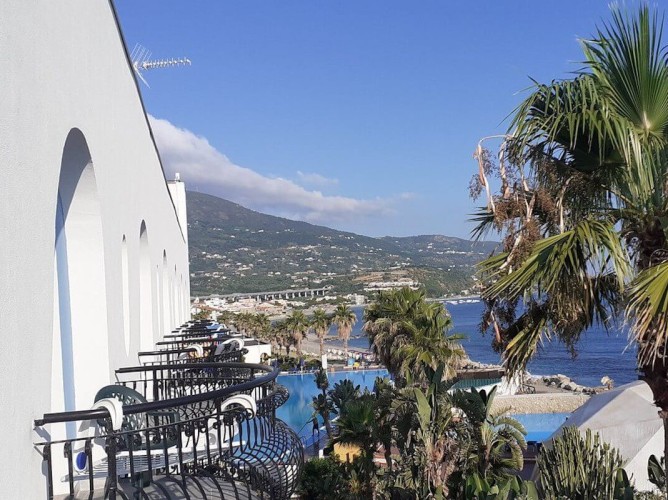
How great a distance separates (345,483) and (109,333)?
13674 millimetres

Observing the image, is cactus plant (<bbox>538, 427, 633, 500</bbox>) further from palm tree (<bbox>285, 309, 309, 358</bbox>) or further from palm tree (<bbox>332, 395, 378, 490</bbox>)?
palm tree (<bbox>285, 309, 309, 358</bbox>)

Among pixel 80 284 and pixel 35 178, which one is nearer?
pixel 35 178

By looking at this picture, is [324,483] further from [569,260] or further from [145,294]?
[569,260]

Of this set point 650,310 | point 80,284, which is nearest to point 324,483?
point 80,284

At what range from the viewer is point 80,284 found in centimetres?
607

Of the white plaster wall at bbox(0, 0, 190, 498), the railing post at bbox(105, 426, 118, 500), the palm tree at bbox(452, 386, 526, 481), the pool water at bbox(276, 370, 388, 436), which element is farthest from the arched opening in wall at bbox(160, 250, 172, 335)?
the pool water at bbox(276, 370, 388, 436)

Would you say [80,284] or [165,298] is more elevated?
[80,284]

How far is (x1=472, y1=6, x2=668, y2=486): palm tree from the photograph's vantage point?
3992 millimetres

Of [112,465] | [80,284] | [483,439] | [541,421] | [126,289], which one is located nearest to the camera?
[112,465]

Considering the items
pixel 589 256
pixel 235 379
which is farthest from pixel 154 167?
pixel 589 256

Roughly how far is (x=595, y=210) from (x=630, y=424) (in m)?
14.6

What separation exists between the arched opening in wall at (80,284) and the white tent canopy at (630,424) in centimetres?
1307

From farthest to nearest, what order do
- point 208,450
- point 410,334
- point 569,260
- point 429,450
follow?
point 410,334, point 429,450, point 569,260, point 208,450

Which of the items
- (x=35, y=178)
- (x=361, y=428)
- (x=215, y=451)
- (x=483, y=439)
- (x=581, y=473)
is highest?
(x=35, y=178)
